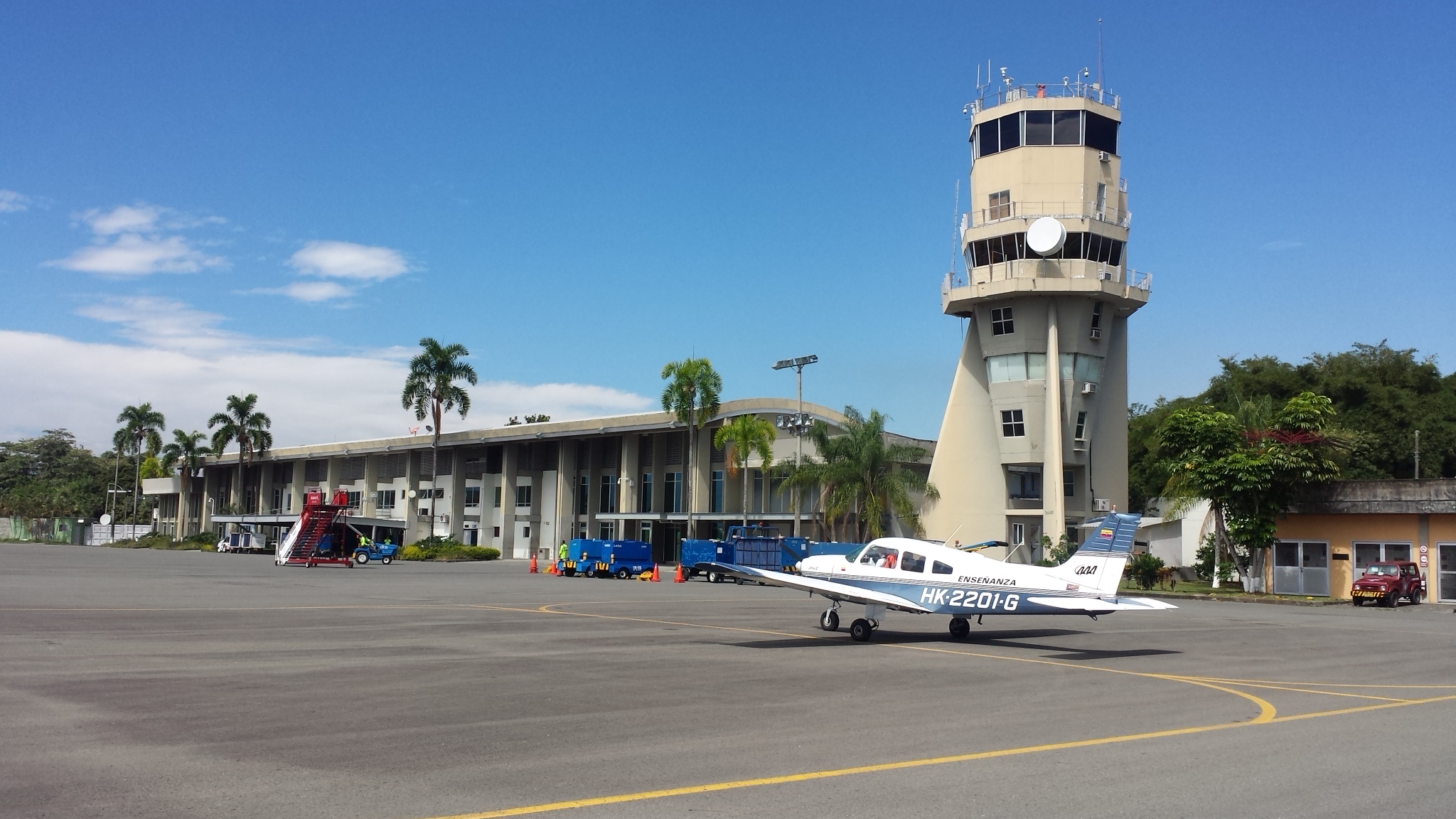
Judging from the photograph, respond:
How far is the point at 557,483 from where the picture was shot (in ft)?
281

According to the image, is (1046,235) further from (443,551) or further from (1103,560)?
(443,551)

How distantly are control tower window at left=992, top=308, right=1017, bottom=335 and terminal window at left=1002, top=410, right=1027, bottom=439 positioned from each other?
15.7 ft

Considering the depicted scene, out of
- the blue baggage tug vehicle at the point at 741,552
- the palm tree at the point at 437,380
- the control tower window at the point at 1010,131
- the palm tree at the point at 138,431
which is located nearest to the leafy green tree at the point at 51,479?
the palm tree at the point at 138,431

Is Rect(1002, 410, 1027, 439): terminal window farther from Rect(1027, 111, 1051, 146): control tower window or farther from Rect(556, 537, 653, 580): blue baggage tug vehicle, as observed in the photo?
Rect(556, 537, 653, 580): blue baggage tug vehicle

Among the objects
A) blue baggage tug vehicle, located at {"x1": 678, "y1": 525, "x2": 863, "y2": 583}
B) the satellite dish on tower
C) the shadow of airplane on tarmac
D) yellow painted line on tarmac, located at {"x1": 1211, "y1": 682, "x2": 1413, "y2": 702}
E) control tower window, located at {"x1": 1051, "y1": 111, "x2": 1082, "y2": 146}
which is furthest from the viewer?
control tower window, located at {"x1": 1051, "y1": 111, "x2": 1082, "y2": 146}

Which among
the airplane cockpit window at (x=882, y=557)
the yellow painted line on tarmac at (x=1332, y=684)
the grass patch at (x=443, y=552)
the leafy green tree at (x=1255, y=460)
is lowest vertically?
the grass patch at (x=443, y=552)

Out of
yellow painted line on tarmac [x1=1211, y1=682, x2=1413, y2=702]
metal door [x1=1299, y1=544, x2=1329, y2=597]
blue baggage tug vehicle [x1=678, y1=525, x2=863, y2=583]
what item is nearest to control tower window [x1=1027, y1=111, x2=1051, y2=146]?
blue baggage tug vehicle [x1=678, y1=525, x2=863, y2=583]

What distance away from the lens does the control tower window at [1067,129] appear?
6181 centimetres

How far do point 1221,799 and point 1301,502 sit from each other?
139 ft

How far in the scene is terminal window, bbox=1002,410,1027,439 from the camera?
63594mm

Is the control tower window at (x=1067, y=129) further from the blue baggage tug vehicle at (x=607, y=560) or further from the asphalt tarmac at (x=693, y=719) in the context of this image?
the asphalt tarmac at (x=693, y=719)

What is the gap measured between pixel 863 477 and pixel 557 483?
1216 inches

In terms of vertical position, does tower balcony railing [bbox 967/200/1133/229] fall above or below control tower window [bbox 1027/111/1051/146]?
below

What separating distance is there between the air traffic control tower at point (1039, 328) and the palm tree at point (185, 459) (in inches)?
3522
